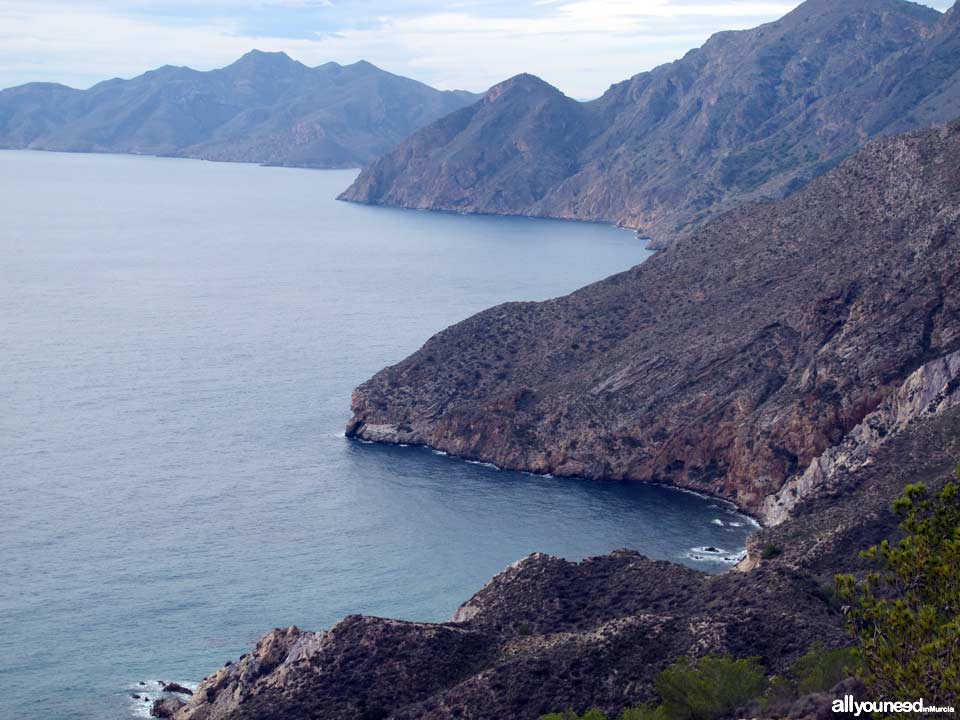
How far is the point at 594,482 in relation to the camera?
74.7 metres

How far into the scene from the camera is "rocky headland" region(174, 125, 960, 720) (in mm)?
40656

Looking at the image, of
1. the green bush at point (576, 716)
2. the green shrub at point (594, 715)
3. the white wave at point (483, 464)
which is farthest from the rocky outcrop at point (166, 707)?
the white wave at point (483, 464)

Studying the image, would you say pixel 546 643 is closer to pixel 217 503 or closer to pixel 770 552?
pixel 770 552

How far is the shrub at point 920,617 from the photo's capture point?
24328mm

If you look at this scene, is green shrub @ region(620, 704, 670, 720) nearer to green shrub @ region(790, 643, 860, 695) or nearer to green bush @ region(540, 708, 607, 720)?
green bush @ region(540, 708, 607, 720)

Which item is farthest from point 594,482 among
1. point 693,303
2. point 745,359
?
point 693,303

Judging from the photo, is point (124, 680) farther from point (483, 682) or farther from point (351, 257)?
point (351, 257)

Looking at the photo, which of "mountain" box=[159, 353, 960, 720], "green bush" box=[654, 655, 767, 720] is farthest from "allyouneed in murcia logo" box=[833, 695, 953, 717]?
"green bush" box=[654, 655, 767, 720]

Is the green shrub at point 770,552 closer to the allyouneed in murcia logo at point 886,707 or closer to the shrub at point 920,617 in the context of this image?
the allyouneed in murcia logo at point 886,707

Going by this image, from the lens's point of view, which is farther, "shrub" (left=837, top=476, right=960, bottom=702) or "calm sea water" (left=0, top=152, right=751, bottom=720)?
"calm sea water" (left=0, top=152, right=751, bottom=720)

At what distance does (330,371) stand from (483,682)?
203 feet

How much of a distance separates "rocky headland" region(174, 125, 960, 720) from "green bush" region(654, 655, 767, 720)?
5.04 feet

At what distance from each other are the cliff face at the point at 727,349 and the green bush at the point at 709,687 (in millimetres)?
32460

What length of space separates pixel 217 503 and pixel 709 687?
38.6 metres
